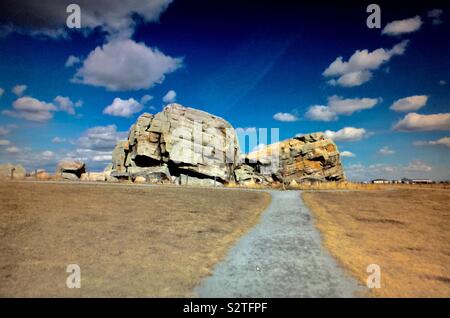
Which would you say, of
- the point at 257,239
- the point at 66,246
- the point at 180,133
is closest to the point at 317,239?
the point at 257,239

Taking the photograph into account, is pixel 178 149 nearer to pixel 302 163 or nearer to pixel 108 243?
pixel 302 163

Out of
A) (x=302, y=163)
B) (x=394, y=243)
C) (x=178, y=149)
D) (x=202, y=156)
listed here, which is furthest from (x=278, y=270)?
(x=302, y=163)

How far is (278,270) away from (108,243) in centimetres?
638

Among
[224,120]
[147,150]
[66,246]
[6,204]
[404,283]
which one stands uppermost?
[224,120]

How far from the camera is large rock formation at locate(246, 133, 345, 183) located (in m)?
74.7

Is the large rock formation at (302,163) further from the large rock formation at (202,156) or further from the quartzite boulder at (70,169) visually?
the quartzite boulder at (70,169)

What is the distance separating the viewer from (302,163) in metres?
76.3

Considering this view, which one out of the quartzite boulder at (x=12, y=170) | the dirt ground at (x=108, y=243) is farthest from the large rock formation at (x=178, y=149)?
the dirt ground at (x=108, y=243)

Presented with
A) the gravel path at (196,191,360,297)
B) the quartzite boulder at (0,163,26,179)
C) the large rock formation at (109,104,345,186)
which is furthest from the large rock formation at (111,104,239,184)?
the gravel path at (196,191,360,297)

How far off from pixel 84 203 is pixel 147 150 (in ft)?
155

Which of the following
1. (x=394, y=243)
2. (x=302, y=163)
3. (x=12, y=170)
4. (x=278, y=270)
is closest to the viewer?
(x=278, y=270)

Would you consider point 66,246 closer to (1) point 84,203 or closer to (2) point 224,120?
(1) point 84,203

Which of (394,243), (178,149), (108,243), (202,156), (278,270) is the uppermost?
(178,149)

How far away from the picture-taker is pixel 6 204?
16.1 meters
